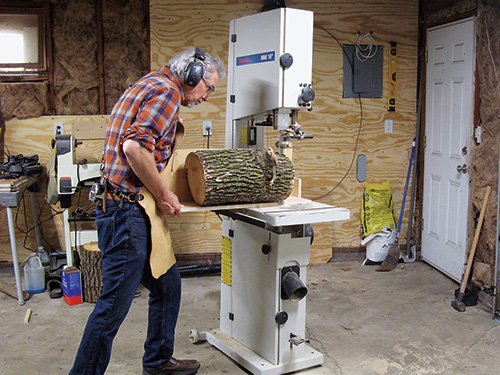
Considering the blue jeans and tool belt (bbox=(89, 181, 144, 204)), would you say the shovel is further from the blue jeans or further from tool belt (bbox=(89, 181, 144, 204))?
tool belt (bbox=(89, 181, 144, 204))

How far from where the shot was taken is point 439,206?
14.4 ft

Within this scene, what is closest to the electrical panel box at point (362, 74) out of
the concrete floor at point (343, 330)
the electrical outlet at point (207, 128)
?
the electrical outlet at point (207, 128)

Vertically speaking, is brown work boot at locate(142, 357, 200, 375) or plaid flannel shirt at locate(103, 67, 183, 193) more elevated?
plaid flannel shirt at locate(103, 67, 183, 193)

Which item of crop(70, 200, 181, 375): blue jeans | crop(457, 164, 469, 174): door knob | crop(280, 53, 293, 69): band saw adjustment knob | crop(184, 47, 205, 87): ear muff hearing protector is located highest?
crop(280, 53, 293, 69): band saw adjustment knob

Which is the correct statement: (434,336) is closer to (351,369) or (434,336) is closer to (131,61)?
(351,369)

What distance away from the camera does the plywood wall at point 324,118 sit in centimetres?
419

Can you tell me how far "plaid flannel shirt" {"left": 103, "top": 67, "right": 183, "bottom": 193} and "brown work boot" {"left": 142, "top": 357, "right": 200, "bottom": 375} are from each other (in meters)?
0.97

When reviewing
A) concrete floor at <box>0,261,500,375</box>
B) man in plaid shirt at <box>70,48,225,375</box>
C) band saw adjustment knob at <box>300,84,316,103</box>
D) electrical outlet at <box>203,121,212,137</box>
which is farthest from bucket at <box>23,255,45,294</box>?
band saw adjustment knob at <box>300,84,316,103</box>

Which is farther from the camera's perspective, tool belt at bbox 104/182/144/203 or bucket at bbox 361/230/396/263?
bucket at bbox 361/230/396/263

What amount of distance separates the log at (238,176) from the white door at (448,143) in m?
2.09

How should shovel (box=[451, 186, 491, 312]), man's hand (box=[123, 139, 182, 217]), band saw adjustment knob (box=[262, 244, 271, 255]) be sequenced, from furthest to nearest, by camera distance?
shovel (box=[451, 186, 491, 312]) < band saw adjustment knob (box=[262, 244, 271, 255]) < man's hand (box=[123, 139, 182, 217])

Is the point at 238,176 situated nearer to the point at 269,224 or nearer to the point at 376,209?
the point at 269,224

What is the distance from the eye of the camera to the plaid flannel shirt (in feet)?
6.98

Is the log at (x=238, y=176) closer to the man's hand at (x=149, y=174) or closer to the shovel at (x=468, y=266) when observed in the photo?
the man's hand at (x=149, y=174)
